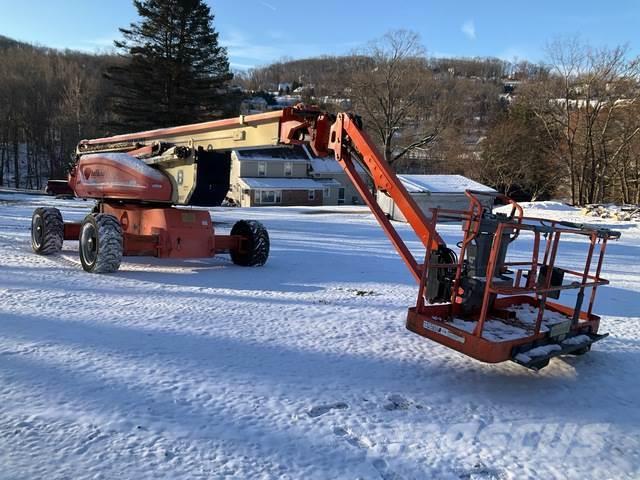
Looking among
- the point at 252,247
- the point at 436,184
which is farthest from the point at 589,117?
the point at 252,247

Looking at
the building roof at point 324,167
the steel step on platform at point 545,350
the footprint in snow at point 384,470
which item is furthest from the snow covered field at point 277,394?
the building roof at point 324,167

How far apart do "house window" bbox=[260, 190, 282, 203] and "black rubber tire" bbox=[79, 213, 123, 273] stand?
44.4 meters

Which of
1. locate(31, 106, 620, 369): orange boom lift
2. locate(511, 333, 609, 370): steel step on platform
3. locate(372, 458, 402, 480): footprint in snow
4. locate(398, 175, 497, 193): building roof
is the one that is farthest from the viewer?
locate(398, 175, 497, 193): building roof

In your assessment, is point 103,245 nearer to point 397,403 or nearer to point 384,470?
point 397,403

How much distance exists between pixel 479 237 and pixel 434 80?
46.1 meters

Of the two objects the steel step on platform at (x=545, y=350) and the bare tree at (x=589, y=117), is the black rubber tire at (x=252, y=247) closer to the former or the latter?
the steel step on platform at (x=545, y=350)

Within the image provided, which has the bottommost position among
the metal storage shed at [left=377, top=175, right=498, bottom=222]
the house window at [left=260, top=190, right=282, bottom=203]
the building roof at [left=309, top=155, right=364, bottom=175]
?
the house window at [left=260, top=190, right=282, bottom=203]

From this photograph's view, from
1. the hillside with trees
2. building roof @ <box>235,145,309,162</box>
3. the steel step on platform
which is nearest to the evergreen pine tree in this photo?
the hillside with trees

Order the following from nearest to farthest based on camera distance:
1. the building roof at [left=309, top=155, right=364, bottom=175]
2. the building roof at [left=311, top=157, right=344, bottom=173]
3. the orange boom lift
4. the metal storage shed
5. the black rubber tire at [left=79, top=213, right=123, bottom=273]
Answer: the orange boom lift, the black rubber tire at [left=79, top=213, right=123, bottom=273], the metal storage shed, the building roof at [left=309, top=155, right=364, bottom=175], the building roof at [left=311, top=157, right=344, bottom=173]

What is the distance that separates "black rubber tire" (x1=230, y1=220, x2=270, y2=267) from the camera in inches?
392

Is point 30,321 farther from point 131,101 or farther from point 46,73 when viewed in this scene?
point 46,73

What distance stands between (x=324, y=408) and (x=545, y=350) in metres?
2.08

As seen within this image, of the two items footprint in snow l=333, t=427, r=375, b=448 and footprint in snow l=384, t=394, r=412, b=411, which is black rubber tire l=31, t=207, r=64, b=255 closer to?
footprint in snow l=384, t=394, r=412, b=411

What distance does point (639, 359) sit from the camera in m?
5.71
